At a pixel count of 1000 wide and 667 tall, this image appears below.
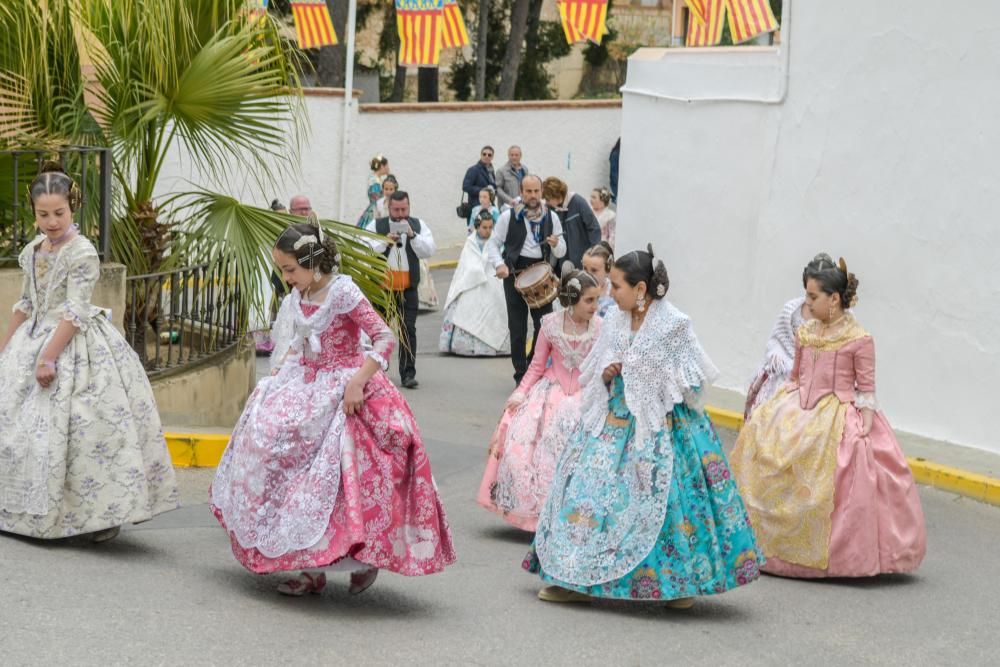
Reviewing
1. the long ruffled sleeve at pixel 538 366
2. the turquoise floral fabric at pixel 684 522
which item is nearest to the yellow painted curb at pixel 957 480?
the long ruffled sleeve at pixel 538 366

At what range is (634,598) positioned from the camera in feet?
22.4

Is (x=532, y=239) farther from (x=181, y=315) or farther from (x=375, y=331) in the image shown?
(x=375, y=331)

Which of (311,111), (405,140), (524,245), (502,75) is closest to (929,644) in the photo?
(524,245)

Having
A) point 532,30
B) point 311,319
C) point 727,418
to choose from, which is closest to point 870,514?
point 311,319

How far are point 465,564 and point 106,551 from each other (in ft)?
5.71

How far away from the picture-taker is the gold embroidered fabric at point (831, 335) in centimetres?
804

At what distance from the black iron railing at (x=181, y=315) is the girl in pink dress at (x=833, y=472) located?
3976 millimetres

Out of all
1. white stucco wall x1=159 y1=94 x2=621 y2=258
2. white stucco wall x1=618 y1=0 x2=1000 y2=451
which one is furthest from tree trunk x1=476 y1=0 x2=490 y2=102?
white stucco wall x1=618 y1=0 x2=1000 y2=451

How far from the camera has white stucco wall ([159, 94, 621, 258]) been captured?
74.5 ft

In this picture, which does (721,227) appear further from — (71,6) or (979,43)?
(71,6)

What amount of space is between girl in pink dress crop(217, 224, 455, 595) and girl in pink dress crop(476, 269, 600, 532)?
177 centimetres

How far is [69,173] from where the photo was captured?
31.9 ft

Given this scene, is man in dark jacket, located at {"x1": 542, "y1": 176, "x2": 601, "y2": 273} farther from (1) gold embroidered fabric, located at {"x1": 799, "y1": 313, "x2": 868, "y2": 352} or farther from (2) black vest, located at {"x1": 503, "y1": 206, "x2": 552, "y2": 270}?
(1) gold embroidered fabric, located at {"x1": 799, "y1": 313, "x2": 868, "y2": 352}

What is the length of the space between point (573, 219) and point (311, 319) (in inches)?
291
